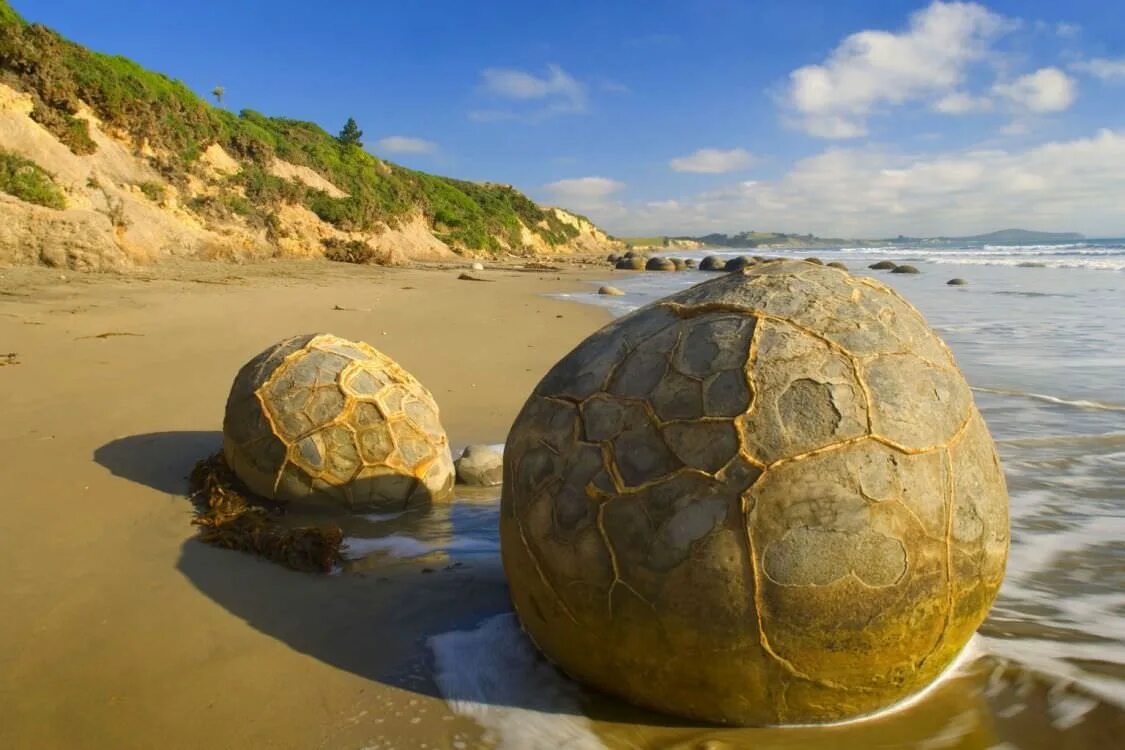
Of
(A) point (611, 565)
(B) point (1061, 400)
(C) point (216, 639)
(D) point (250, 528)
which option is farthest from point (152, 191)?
(A) point (611, 565)

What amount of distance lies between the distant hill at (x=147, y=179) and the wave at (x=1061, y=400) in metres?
13.1

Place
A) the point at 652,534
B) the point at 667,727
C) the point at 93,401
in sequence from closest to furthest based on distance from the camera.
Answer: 1. the point at 652,534
2. the point at 667,727
3. the point at 93,401

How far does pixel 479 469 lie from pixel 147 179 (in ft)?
56.1

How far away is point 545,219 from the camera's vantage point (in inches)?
2427

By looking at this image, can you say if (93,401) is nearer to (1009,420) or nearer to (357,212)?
(1009,420)

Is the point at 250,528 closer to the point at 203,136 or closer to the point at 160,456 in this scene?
the point at 160,456

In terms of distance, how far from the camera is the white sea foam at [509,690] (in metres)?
2.37

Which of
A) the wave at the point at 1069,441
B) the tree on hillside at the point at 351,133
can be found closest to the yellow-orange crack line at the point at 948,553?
the wave at the point at 1069,441

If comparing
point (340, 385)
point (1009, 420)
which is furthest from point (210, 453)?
point (1009, 420)

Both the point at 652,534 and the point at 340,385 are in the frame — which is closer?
the point at 652,534

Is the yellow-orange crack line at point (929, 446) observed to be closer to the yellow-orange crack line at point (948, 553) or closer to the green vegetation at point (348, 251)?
the yellow-orange crack line at point (948, 553)

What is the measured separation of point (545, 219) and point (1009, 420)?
57044 mm

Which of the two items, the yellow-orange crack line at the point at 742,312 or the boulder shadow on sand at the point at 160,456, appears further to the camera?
the boulder shadow on sand at the point at 160,456

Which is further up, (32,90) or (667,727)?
(32,90)
